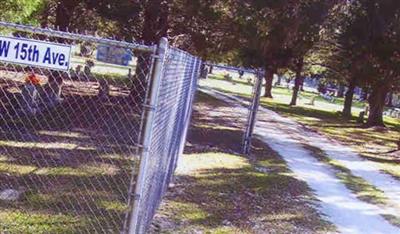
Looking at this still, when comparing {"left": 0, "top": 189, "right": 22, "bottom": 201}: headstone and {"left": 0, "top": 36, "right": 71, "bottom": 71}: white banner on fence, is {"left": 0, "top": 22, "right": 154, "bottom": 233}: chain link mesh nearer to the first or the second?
{"left": 0, "top": 189, "right": 22, "bottom": 201}: headstone

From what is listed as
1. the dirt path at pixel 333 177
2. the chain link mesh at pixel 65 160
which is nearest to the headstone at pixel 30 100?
the chain link mesh at pixel 65 160

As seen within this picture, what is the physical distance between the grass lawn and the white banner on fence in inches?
141

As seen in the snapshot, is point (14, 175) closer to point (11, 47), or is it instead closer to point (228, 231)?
point (228, 231)

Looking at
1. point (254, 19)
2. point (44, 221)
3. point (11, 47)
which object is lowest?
point (44, 221)

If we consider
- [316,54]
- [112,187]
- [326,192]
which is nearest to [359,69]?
[316,54]

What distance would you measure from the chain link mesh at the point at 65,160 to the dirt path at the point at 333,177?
11.2 feet

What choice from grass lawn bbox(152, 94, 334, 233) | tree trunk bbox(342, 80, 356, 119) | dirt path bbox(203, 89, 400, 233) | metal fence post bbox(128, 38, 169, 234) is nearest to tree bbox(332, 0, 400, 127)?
tree trunk bbox(342, 80, 356, 119)

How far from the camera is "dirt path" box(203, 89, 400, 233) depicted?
32.2ft

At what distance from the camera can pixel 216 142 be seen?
1736cm

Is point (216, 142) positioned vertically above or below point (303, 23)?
below

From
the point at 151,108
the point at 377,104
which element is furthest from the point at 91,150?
the point at 377,104

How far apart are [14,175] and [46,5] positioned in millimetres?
18640

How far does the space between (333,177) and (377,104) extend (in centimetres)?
2092

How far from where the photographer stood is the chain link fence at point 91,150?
496cm
